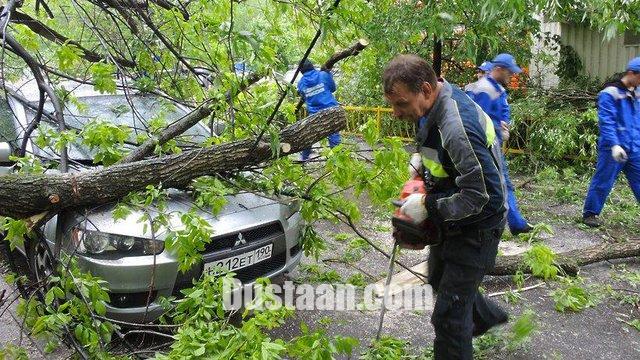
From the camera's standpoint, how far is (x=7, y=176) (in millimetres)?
2975

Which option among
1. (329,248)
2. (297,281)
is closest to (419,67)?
(297,281)

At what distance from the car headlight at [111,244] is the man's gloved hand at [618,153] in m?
4.42

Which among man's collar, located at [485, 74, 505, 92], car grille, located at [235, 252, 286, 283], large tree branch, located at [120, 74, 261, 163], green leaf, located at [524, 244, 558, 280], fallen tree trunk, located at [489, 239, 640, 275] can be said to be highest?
large tree branch, located at [120, 74, 261, 163]

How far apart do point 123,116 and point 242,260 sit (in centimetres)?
206

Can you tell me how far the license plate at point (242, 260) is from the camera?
3531mm

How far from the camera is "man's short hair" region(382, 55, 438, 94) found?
264 cm

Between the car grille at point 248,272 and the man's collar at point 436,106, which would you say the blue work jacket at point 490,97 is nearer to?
the car grille at point 248,272

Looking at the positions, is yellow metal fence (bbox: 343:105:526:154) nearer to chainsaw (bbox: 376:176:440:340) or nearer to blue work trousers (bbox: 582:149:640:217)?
blue work trousers (bbox: 582:149:640:217)

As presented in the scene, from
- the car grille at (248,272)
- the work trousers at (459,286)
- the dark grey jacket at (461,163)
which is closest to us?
the dark grey jacket at (461,163)

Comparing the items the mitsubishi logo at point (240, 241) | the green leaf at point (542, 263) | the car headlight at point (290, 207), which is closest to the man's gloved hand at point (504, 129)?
the green leaf at point (542, 263)

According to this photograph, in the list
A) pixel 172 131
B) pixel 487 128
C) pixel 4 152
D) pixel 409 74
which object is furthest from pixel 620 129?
pixel 4 152

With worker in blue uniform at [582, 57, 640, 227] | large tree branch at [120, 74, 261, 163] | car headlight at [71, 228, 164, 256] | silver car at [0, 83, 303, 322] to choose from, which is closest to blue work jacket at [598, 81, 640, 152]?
worker in blue uniform at [582, 57, 640, 227]

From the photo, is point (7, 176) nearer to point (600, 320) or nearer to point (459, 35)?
point (600, 320)

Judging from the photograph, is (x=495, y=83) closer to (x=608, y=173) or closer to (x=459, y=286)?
(x=608, y=173)
